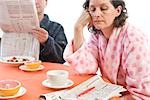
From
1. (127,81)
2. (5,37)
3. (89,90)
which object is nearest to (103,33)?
(127,81)

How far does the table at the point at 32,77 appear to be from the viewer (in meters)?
A: 1.10

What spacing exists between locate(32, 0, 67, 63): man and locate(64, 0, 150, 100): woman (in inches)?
8.4

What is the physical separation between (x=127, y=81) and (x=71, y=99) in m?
0.34

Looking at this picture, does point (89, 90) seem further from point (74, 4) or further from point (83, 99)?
point (74, 4)

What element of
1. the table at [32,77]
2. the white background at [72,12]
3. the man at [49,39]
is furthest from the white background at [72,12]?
the table at [32,77]

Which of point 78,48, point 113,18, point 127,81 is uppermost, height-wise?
point 113,18

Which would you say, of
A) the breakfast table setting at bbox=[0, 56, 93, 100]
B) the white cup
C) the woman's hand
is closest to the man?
the woman's hand

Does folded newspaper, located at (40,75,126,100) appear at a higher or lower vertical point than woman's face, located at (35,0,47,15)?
lower

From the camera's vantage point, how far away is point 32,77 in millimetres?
1286

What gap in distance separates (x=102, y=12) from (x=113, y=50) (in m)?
0.18

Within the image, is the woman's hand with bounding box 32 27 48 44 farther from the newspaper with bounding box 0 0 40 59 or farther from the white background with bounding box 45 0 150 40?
the white background with bounding box 45 0 150 40

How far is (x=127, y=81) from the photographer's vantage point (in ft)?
4.16

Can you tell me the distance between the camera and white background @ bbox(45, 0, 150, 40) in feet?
6.91

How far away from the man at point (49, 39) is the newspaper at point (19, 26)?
1.8 inches
